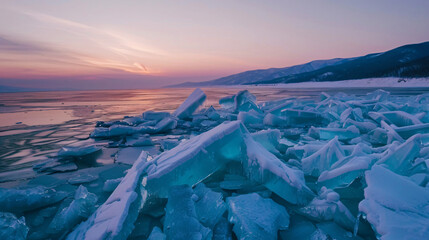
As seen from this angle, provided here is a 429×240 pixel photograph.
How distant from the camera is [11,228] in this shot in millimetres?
862

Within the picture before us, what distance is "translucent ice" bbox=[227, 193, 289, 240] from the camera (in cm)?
86

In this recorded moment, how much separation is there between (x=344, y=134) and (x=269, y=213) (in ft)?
7.32

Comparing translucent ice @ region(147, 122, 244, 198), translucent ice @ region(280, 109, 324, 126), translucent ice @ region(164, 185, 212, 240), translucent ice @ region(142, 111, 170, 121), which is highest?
translucent ice @ region(147, 122, 244, 198)

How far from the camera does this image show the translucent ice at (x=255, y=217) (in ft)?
2.84

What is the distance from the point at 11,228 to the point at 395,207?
1.62 meters

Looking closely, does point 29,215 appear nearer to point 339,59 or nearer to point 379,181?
point 379,181

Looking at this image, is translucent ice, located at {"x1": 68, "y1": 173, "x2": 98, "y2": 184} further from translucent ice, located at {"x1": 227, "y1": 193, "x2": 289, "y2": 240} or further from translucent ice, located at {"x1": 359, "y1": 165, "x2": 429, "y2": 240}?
translucent ice, located at {"x1": 359, "y1": 165, "x2": 429, "y2": 240}

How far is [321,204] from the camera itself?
1051 millimetres

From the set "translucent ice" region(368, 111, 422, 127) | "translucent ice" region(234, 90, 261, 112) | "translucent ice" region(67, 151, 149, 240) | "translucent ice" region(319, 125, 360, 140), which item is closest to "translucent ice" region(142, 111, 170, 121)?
"translucent ice" region(234, 90, 261, 112)

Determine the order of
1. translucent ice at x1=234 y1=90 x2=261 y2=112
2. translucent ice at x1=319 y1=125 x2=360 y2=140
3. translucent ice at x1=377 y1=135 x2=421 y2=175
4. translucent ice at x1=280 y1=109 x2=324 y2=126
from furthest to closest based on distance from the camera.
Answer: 1. translucent ice at x1=234 y1=90 x2=261 y2=112
2. translucent ice at x1=280 y1=109 x2=324 y2=126
3. translucent ice at x1=319 y1=125 x2=360 y2=140
4. translucent ice at x1=377 y1=135 x2=421 y2=175

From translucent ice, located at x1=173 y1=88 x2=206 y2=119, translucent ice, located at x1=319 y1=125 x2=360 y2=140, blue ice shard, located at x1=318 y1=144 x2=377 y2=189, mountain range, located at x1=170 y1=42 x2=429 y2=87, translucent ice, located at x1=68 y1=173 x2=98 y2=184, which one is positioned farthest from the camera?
mountain range, located at x1=170 y1=42 x2=429 y2=87

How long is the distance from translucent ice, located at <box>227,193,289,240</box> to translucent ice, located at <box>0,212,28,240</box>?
91 centimetres

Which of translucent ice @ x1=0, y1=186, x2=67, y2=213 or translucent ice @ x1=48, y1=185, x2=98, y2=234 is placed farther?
translucent ice @ x1=0, y1=186, x2=67, y2=213

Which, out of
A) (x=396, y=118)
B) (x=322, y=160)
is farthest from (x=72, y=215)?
(x=396, y=118)
